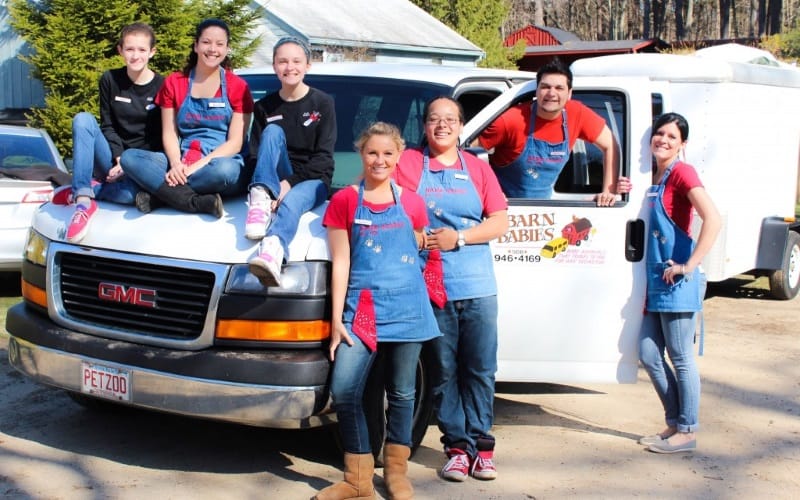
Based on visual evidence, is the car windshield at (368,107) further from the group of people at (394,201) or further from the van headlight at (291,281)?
the van headlight at (291,281)

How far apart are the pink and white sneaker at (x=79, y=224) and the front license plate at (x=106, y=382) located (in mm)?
622

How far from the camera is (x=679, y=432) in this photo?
543 cm

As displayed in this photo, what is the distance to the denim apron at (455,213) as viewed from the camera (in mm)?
4660

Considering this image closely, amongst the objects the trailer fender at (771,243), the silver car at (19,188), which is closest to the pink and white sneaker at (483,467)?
the silver car at (19,188)

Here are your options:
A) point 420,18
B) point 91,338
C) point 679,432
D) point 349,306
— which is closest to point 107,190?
point 91,338

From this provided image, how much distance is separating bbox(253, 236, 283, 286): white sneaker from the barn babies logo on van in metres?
1.31

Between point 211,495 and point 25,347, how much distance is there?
1.23 m

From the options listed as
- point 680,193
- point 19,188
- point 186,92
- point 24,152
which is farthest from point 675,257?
point 24,152

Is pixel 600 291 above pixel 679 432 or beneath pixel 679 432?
above

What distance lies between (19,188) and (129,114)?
3754 millimetres

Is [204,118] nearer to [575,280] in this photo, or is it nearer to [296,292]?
[296,292]

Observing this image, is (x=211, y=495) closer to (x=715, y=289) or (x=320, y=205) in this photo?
(x=320, y=205)

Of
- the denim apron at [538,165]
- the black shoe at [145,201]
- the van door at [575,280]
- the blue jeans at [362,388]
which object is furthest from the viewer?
the denim apron at [538,165]

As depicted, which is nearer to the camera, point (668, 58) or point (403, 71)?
point (403, 71)
